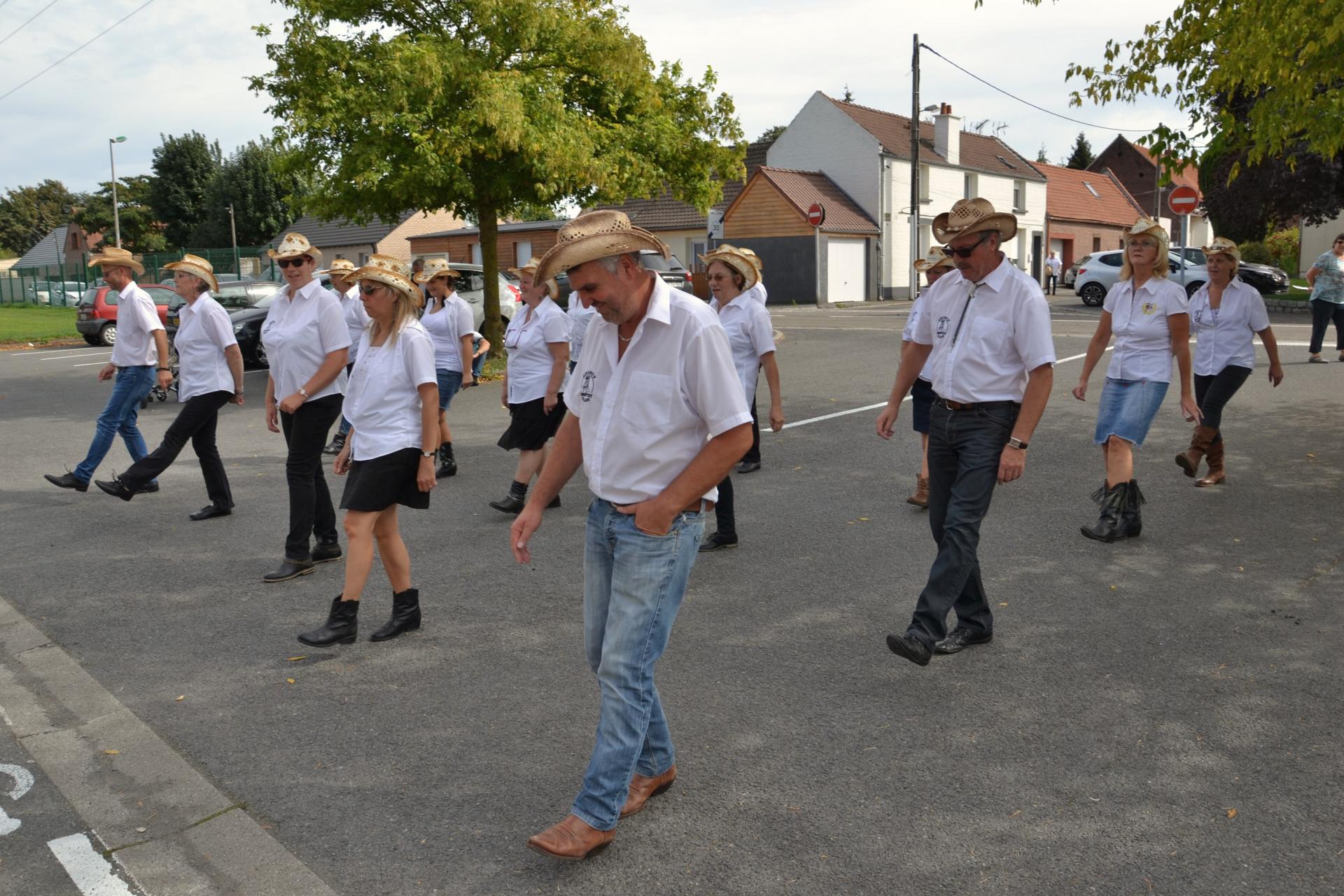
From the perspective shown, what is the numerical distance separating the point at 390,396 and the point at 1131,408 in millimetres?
4275

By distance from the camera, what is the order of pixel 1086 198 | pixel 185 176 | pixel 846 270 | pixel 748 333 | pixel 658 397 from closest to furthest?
pixel 658 397, pixel 748 333, pixel 846 270, pixel 1086 198, pixel 185 176

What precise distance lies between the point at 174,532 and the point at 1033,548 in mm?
5460

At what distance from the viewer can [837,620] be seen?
5.32 metres

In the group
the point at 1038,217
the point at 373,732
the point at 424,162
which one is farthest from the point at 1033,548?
the point at 1038,217

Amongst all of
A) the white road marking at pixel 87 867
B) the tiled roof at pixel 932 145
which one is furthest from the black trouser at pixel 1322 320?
the tiled roof at pixel 932 145

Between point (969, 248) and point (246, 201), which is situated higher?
point (246, 201)

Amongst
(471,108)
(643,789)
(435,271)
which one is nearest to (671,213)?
(471,108)

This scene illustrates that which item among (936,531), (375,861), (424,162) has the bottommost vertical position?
(375,861)

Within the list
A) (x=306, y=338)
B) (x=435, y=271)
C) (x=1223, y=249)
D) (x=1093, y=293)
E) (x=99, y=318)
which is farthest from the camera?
(x=1093, y=293)

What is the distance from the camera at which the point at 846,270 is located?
40375 mm

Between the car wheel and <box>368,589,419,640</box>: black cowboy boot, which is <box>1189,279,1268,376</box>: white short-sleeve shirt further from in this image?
the car wheel

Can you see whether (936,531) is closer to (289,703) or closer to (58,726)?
(289,703)

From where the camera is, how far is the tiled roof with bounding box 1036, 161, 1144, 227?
5397cm

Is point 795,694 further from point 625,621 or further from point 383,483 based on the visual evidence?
point 383,483
